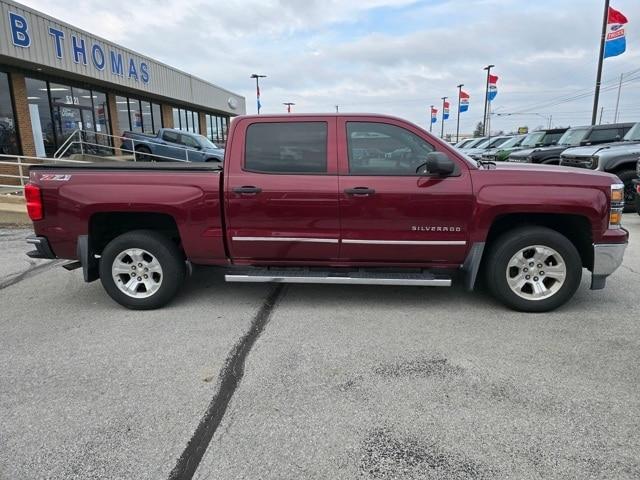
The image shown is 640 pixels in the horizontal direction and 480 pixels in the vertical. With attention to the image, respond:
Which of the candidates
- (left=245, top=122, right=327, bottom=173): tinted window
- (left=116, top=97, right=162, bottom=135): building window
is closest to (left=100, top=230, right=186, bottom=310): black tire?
(left=245, top=122, right=327, bottom=173): tinted window

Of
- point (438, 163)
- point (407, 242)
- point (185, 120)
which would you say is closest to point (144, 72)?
point (185, 120)

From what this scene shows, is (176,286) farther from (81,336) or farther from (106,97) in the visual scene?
(106,97)

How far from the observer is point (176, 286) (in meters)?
4.48

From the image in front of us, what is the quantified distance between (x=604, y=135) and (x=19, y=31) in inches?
690

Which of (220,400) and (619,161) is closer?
(220,400)

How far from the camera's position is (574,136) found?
46.3 ft

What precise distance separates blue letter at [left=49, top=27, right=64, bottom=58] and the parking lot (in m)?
13.8

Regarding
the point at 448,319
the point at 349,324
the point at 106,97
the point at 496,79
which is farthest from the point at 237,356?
the point at 496,79

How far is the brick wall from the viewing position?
48.3 feet

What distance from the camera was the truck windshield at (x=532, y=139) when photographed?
16875 mm

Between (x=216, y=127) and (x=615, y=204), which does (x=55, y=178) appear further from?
(x=216, y=127)

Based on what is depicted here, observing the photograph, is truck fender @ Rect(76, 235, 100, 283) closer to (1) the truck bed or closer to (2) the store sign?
(1) the truck bed

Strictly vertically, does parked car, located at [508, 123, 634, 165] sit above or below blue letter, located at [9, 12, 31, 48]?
below

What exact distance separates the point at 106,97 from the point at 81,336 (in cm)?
1941
